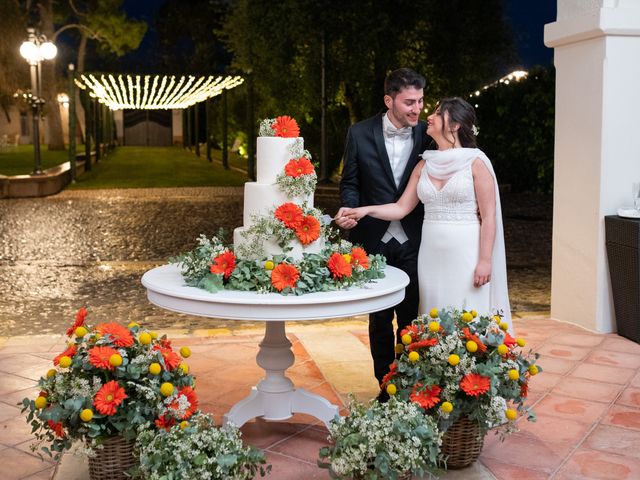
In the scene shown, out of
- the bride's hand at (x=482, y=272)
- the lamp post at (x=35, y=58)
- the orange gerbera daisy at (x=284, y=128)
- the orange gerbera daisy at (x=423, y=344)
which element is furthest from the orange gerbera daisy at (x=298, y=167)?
the lamp post at (x=35, y=58)

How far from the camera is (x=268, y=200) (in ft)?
13.0

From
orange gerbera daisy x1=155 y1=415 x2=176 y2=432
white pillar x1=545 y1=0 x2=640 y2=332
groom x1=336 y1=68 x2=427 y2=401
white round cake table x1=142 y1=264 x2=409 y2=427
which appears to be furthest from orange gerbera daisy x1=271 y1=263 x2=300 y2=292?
white pillar x1=545 y1=0 x2=640 y2=332

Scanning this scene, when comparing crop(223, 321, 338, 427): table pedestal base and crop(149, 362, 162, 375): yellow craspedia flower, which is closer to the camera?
crop(149, 362, 162, 375): yellow craspedia flower

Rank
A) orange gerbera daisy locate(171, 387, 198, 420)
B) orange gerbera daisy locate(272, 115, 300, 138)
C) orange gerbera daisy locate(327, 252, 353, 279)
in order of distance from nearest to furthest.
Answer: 1. orange gerbera daisy locate(171, 387, 198, 420)
2. orange gerbera daisy locate(327, 252, 353, 279)
3. orange gerbera daisy locate(272, 115, 300, 138)

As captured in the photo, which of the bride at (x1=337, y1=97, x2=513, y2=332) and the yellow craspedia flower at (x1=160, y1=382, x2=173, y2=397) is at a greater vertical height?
the bride at (x1=337, y1=97, x2=513, y2=332)

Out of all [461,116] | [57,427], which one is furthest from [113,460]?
[461,116]

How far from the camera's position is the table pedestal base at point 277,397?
4.34 metres

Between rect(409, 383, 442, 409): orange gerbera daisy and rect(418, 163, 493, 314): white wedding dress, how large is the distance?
766 mm

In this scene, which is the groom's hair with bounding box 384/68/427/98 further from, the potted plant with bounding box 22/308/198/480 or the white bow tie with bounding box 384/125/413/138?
the potted plant with bounding box 22/308/198/480

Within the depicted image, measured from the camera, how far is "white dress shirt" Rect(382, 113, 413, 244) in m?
4.64

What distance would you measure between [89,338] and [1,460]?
0.98 m

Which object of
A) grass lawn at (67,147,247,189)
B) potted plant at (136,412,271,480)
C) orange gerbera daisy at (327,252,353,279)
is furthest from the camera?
grass lawn at (67,147,247,189)

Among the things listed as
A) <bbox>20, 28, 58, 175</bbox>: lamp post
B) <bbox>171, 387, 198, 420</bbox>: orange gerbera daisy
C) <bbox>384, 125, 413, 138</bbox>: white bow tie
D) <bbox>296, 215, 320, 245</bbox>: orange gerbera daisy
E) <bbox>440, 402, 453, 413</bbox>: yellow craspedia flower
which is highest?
<bbox>20, 28, 58, 175</bbox>: lamp post

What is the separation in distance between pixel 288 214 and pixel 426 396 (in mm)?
1009
